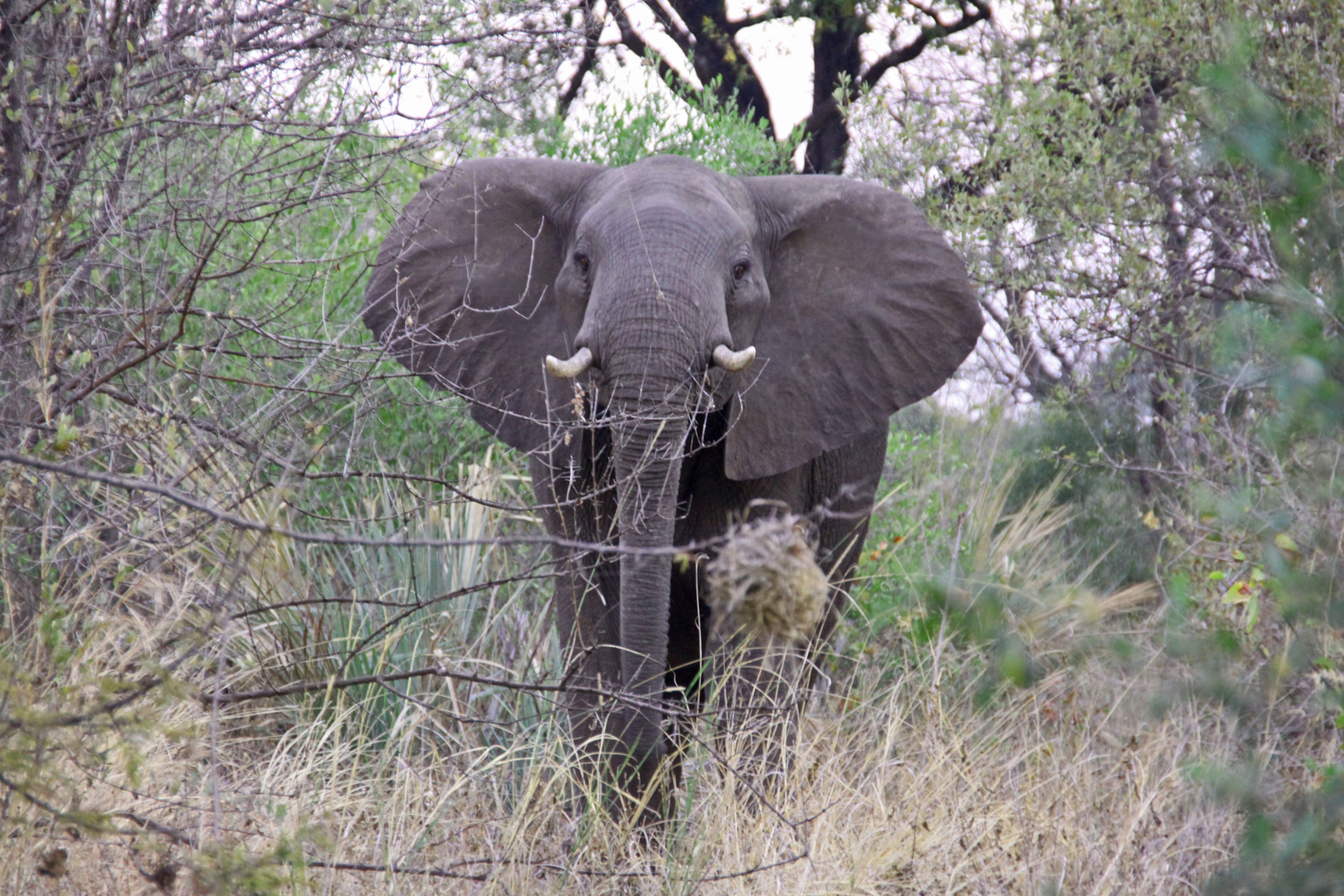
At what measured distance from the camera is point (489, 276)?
18.6ft

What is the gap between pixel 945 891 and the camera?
400 centimetres

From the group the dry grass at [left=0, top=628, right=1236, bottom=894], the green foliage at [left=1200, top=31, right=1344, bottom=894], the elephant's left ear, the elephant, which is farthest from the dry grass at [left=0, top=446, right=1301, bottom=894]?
the green foliage at [left=1200, top=31, right=1344, bottom=894]

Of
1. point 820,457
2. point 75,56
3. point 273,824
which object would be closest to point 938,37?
point 820,457

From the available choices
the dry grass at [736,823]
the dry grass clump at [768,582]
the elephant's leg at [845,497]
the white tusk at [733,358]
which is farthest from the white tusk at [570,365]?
the dry grass clump at [768,582]

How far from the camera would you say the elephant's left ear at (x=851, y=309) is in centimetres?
562

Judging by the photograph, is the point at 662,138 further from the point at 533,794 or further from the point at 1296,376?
the point at 1296,376

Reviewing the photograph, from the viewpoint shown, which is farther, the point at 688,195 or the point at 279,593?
the point at 279,593

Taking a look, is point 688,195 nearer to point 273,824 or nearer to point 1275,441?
point 273,824

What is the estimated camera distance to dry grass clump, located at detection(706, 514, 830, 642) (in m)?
2.09

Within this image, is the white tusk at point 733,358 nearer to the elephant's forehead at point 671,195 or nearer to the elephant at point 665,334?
the elephant at point 665,334

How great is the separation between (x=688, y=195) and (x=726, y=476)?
1.07m

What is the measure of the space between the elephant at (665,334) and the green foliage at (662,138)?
6.28 ft

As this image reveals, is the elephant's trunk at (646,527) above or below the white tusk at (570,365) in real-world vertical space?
below

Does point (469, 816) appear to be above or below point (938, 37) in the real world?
below
